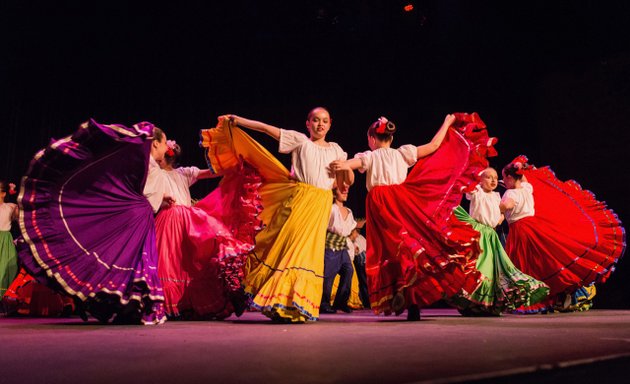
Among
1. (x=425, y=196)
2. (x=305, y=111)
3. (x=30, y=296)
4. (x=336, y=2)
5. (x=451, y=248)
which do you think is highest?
(x=336, y=2)

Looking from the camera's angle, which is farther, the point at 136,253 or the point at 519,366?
the point at 136,253

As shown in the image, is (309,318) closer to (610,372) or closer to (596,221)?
(610,372)

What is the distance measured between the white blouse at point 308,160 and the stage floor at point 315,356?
140 centimetres

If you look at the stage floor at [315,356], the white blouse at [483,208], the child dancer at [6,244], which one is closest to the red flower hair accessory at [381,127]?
the white blouse at [483,208]

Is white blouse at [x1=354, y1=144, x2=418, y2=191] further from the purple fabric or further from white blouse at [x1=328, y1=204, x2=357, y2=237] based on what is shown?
white blouse at [x1=328, y1=204, x2=357, y2=237]

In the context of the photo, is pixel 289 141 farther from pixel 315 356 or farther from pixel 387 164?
pixel 315 356

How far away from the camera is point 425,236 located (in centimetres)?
420

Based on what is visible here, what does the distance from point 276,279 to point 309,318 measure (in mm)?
338

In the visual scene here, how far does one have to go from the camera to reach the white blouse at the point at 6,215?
640 cm

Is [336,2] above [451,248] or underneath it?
above

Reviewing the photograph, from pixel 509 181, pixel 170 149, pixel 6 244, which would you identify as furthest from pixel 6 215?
pixel 509 181

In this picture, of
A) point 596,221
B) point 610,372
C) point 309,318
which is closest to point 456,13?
point 596,221

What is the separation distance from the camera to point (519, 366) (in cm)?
198

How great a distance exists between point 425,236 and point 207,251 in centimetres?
162
